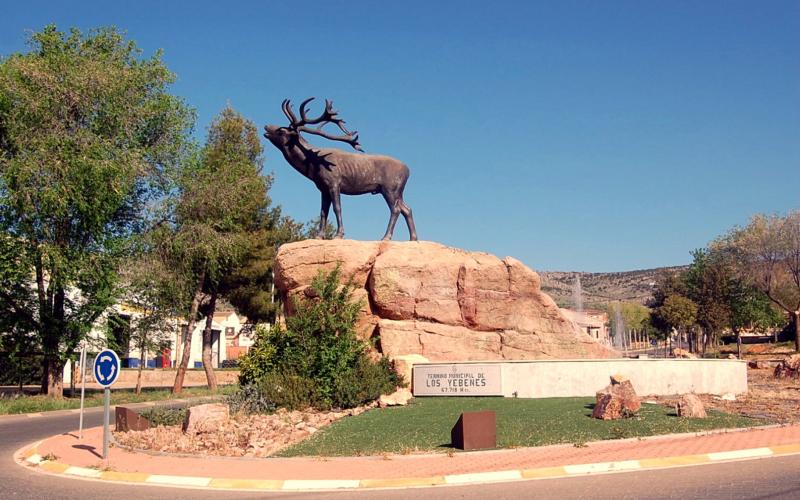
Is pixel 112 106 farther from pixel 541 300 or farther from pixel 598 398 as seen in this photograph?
pixel 598 398

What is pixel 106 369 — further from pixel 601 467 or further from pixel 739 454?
pixel 739 454

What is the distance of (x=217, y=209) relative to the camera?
3262cm

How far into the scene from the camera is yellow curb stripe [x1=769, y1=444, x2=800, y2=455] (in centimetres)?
1174

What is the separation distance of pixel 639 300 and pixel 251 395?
123967mm

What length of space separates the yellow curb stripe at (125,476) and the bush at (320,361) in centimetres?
568

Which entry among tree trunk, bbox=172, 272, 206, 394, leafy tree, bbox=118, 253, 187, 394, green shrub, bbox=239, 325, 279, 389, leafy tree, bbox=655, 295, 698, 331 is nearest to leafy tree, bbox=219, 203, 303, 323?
tree trunk, bbox=172, 272, 206, 394

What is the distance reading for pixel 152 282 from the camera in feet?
102

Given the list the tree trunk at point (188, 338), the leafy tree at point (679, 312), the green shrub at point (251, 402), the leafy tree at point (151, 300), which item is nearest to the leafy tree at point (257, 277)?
the tree trunk at point (188, 338)

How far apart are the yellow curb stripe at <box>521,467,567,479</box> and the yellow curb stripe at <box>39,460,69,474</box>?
745 centimetres

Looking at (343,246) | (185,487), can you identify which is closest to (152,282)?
(343,246)

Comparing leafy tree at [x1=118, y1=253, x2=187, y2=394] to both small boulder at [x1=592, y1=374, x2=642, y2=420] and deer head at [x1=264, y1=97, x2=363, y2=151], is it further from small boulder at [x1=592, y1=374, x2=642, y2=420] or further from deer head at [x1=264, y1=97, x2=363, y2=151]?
small boulder at [x1=592, y1=374, x2=642, y2=420]

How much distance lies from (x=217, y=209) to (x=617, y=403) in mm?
21850

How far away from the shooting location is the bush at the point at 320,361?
57.7 feet

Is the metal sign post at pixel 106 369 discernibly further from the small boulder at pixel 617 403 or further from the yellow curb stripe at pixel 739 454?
the yellow curb stripe at pixel 739 454
